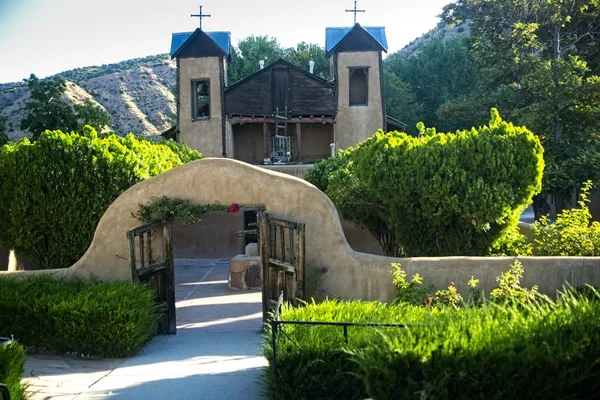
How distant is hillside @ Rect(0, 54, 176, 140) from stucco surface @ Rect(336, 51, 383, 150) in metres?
34.8

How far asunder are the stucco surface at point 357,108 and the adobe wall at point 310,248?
714 inches

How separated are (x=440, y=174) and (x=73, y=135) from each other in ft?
31.7

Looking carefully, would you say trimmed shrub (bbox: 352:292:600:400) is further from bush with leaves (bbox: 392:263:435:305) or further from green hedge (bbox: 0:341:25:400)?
bush with leaves (bbox: 392:263:435:305)

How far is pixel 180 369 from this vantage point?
36.2ft

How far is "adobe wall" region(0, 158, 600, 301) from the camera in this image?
44.1 ft

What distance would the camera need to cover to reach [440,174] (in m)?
15.2

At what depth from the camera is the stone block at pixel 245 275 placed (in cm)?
2008

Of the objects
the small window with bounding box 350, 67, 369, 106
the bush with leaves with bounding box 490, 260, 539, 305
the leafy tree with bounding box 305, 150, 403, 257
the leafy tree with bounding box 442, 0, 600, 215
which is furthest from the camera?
the small window with bounding box 350, 67, 369, 106

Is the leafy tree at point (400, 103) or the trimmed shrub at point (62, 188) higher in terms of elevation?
the leafy tree at point (400, 103)

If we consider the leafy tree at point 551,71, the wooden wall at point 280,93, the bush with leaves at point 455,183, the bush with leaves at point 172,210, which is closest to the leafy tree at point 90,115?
the wooden wall at point 280,93

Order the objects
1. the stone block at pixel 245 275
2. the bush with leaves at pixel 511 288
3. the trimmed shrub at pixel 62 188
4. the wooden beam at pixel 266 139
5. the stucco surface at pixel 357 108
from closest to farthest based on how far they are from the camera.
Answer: the bush with leaves at pixel 511 288
the trimmed shrub at pixel 62 188
the stone block at pixel 245 275
the stucco surface at pixel 357 108
the wooden beam at pixel 266 139

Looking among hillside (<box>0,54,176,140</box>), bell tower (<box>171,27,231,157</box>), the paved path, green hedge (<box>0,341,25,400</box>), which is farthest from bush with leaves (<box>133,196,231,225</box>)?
hillside (<box>0,54,176,140</box>)

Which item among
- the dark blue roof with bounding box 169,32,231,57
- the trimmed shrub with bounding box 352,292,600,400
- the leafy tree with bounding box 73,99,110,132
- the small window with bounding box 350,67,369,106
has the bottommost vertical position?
the trimmed shrub with bounding box 352,292,600,400

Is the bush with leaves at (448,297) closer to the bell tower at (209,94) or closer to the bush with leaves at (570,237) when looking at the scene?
the bush with leaves at (570,237)
